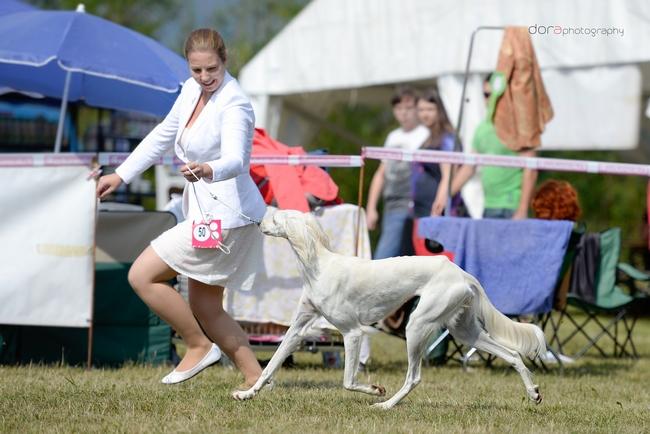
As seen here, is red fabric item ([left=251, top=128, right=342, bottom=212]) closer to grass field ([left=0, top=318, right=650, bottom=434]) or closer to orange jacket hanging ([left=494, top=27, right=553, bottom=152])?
grass field ([left=0, top=318, right=650, bottom=434])

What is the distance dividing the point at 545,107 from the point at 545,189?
654 millimetres

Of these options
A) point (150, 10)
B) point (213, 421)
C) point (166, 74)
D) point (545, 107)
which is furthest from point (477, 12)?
point (150, 10)

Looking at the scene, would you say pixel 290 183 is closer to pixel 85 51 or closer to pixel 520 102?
pixel 85 51

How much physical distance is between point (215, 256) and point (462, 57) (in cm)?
565

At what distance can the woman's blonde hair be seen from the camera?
4.09 m

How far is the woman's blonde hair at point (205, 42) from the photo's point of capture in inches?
161

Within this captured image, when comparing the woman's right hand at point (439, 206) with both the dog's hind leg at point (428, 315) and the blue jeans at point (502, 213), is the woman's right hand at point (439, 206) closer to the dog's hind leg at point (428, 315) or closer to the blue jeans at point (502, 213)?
the blue jeans at point (502, 213)

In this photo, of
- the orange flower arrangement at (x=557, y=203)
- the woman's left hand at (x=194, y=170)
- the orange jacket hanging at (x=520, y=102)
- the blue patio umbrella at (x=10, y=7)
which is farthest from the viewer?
the blue patio umbrella at (x=10, y=7)

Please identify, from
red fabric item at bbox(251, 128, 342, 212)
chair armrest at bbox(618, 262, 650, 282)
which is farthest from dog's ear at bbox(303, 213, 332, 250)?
chair armrest at bbox(618, 262, 650, 282)

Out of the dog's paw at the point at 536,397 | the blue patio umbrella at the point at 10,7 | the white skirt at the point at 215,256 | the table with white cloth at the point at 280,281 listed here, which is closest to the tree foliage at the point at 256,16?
the blue patio umbrella at the point at 10,7

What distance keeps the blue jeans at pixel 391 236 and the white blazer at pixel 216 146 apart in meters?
2.25

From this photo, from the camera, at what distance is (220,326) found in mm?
4496

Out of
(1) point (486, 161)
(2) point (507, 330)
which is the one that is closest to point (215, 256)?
(2) point (507, 330)

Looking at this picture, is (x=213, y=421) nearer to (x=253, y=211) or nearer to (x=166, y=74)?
(x=253, y=211)
